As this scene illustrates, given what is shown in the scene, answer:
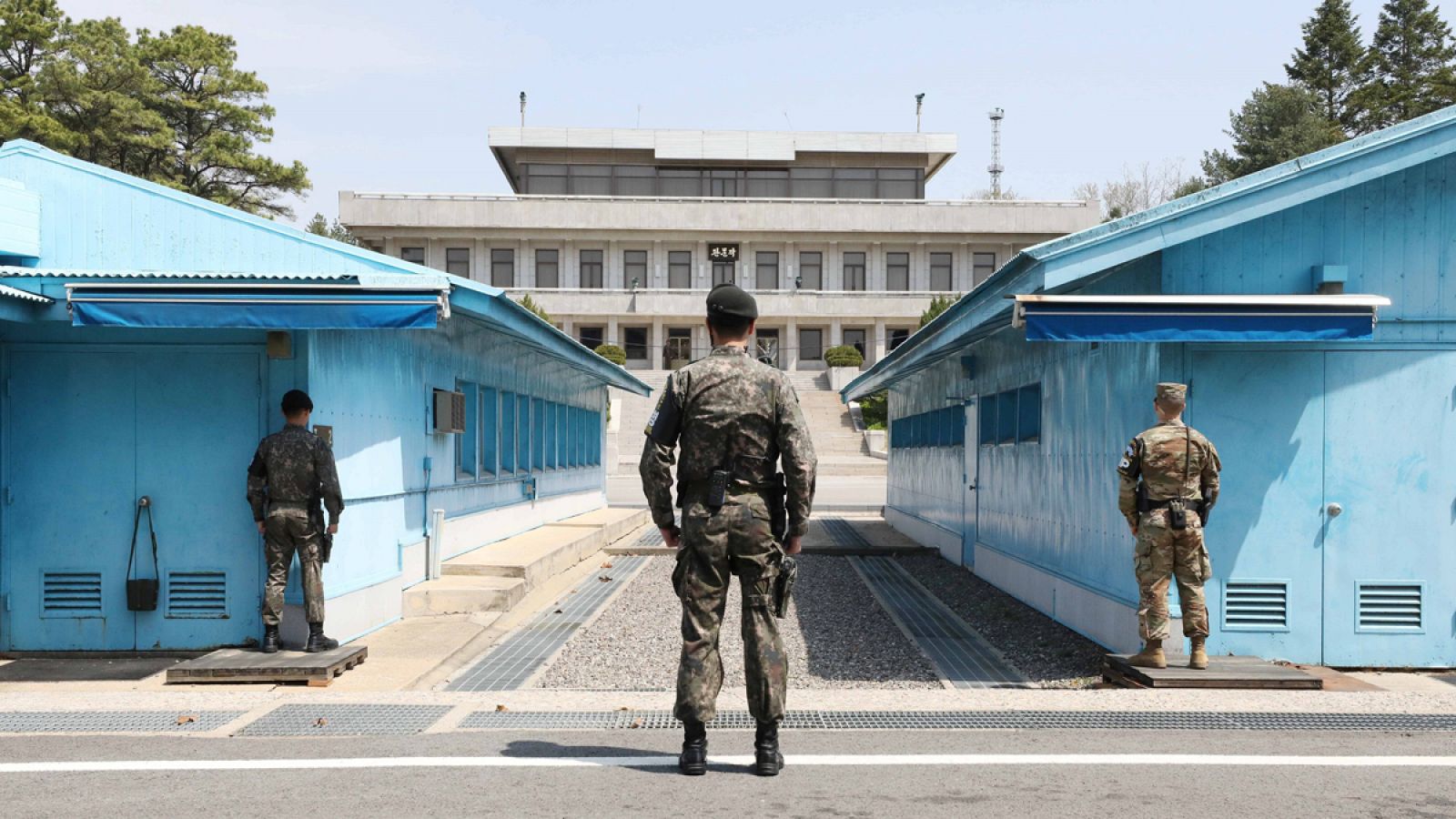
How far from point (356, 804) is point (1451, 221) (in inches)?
327

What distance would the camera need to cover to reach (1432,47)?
65.4 meters

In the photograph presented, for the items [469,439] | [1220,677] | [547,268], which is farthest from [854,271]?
[1220,677]

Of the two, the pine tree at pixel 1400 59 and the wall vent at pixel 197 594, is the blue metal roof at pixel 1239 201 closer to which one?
the wall vent at pixel 197 594

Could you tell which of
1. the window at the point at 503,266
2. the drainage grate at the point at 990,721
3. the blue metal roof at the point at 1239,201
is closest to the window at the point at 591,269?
the window at the point at 503,266

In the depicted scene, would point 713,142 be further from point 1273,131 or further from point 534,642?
point 534,642

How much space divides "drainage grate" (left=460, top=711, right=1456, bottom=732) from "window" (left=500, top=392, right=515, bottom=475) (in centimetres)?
959

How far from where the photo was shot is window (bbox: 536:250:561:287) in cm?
6556

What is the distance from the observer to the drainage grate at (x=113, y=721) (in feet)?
22.2

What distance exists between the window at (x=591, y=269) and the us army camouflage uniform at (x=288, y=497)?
5786 cm

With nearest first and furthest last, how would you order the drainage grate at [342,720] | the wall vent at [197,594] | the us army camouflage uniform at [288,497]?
1. the drainage grate at [342,720]
2. the us army camouflage uniform at [288,497]
3. the wall vent at [197,594]

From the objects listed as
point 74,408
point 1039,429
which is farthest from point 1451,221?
point 74,408

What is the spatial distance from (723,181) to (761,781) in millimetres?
66457

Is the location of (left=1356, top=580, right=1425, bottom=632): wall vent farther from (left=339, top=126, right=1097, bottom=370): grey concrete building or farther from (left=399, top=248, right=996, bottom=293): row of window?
(left=399, top=248, right=996, bottom=293): row of window

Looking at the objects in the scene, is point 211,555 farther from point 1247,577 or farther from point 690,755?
point 1247,577
